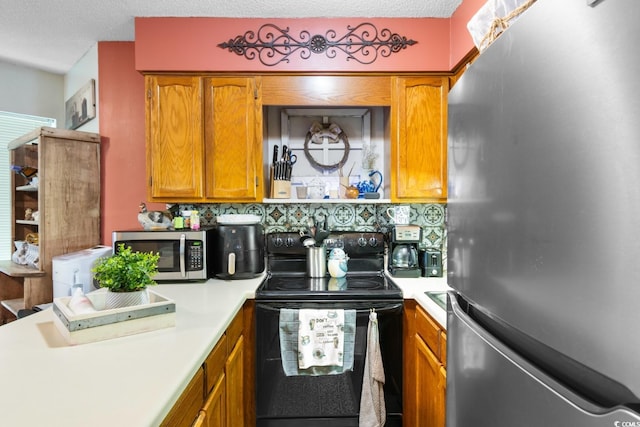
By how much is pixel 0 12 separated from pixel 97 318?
7.78 ft

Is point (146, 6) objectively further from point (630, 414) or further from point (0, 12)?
point (630, 414)

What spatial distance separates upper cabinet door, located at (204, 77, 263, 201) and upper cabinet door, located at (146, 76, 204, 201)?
0.22ft

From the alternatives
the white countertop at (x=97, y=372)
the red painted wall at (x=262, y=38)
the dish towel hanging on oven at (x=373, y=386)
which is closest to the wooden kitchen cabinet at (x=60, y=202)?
the red painted wall at (x=262, y=38)

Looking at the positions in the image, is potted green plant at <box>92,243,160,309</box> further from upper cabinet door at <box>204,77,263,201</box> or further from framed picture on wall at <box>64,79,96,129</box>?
framed picture on wall at <box>64,79,96,129</box>

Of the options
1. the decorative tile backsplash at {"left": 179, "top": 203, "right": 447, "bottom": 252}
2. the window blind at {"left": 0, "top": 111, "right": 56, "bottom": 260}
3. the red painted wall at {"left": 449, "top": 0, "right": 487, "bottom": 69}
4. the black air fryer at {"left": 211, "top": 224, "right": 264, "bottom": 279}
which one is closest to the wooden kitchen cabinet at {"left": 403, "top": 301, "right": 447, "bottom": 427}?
the decorative tile backsplash at {"left": 179, "top": 203, "right": 447, "bottom": 252}

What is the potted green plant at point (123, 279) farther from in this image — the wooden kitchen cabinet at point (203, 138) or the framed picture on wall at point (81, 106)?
the framed picture on wall at point (81, 106)

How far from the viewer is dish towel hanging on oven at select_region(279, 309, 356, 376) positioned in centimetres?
190

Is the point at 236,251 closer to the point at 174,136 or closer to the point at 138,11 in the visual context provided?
the point at 174,136

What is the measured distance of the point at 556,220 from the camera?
0.45m

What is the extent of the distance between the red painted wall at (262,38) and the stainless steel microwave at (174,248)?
1.03 meters

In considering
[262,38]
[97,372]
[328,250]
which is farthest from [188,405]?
[262,38]

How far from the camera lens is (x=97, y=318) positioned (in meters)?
1.11

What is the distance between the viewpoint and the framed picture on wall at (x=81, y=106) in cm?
271

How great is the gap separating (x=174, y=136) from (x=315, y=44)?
1.05 metres
